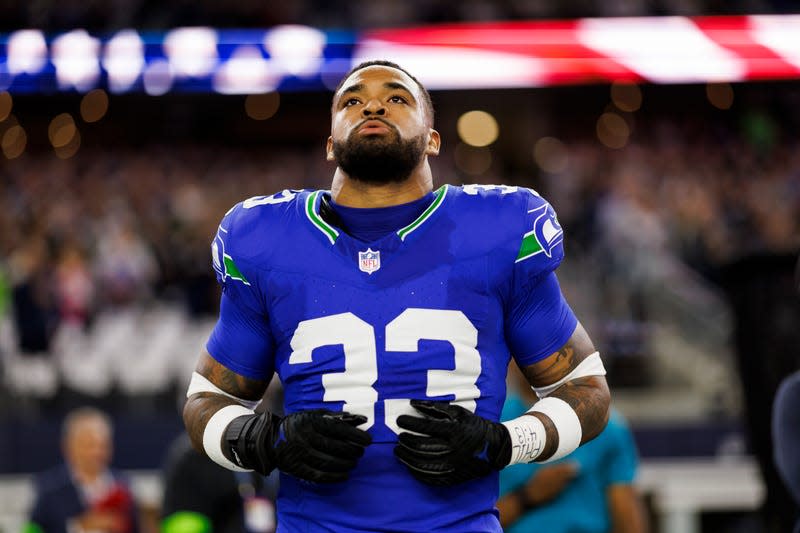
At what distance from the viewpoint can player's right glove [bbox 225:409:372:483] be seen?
90.1 inches

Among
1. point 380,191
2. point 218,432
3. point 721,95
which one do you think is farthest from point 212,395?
point 721,95

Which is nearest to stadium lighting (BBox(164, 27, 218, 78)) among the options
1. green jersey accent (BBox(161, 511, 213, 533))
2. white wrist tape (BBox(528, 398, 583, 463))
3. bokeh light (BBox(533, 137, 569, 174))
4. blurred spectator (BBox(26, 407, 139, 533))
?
blurred spectator (BBox(26, 407, 139, 533))

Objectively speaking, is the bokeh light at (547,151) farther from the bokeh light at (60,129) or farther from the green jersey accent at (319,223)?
the green jersey accent at (319,223)

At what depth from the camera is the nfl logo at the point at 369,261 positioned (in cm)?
248

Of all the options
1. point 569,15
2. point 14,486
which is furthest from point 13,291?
point 569,15

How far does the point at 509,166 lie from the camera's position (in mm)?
20141

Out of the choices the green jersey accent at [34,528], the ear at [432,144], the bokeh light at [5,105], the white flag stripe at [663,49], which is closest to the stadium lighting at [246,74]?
the white flag stripe at [663,49]

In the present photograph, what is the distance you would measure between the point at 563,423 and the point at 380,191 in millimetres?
641

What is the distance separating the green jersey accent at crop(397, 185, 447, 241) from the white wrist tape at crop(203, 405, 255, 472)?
52 cm

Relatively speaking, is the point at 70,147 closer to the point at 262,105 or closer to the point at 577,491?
the point at 262,105

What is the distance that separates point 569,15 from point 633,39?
344 cm

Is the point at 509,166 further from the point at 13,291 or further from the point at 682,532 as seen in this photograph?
the point at 682,532

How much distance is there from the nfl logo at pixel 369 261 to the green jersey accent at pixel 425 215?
7 centimetres

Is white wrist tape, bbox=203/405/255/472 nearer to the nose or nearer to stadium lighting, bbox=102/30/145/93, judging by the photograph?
the nose
